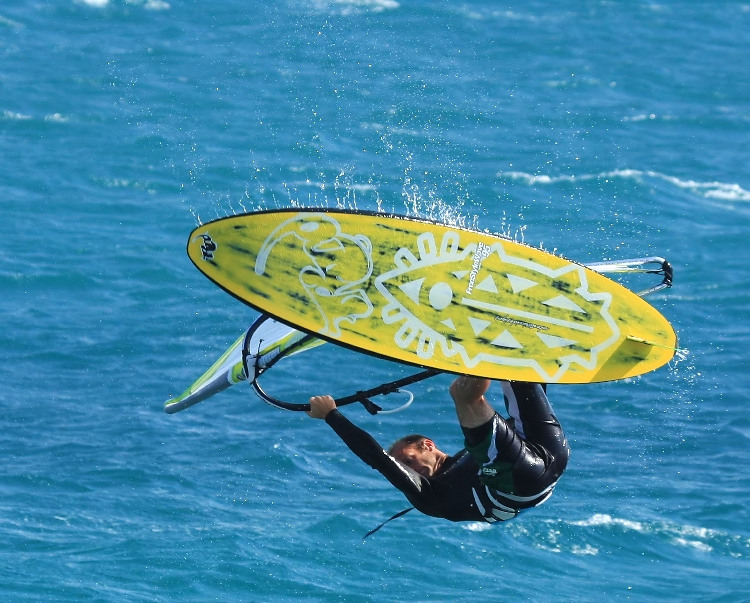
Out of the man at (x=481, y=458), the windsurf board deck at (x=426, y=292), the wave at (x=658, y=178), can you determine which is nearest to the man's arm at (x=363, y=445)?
the man at (x=481, y=458)

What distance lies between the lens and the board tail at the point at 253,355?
8750 millimetres

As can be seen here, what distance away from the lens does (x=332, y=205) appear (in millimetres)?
21125

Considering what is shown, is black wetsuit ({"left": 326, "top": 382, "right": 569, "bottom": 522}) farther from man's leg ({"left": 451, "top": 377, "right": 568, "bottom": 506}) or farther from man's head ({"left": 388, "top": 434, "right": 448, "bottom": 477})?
man's head ({"left": 388, "top": 434, "right": 448, "bottom": 477})

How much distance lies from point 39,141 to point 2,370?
8.59 metres

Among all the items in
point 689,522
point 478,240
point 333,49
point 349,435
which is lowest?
point 689,522

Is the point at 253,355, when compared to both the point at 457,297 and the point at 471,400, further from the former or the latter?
the point at 471,400

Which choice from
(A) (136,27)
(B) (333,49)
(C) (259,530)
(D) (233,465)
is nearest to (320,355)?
(D) (233,465)

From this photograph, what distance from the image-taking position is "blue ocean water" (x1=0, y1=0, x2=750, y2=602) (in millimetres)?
13539

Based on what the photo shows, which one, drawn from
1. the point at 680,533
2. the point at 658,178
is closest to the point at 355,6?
the point at 658,178

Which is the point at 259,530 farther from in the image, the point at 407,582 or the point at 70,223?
the point at 70,223

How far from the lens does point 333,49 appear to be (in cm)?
2825

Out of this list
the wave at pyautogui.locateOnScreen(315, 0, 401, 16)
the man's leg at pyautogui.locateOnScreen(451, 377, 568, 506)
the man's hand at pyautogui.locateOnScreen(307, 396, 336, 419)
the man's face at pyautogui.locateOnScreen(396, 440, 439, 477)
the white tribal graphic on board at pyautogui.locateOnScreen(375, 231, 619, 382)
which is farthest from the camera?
the wave at pyautogui.locateOnScreen(315, 0, 401, 16)

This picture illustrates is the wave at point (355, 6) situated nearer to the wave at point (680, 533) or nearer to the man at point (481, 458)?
the wave at point (680, 533)

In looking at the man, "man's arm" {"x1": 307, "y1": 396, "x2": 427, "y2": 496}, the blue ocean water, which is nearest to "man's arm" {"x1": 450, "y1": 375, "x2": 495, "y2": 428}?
the man
